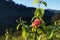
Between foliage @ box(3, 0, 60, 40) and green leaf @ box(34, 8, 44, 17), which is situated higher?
green leaf @ box(34, 8, 44, 17)

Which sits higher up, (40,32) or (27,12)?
(40,32)

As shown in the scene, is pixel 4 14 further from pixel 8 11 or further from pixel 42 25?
pixel 42 25

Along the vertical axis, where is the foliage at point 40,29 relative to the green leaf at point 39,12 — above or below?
below

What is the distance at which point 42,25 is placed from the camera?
289 centimetres

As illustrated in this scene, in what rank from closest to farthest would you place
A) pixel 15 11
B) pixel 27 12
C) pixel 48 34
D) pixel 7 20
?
pixel 48 34 < pixel 7 20 < pixel 27 12 < pixel 15 11

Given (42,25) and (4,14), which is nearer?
(42,25)

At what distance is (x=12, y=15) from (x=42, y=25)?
19.9 metres

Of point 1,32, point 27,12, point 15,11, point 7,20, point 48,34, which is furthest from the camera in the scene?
point 15,11

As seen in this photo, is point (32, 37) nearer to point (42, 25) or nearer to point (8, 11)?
point (42, 25)

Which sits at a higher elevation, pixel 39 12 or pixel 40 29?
pixel 39 12

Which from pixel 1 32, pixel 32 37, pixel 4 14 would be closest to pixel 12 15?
pixel 4 14

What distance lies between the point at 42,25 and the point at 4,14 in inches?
804

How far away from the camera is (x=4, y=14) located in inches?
912

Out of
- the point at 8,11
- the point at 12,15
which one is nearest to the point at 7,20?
the point at 12,15
